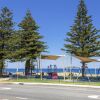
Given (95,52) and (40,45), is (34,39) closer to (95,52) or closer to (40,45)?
(40,45)

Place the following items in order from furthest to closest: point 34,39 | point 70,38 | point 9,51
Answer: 1. point 70,38
2. point 34,39
3. point 9,51

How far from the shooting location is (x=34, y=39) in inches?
2053

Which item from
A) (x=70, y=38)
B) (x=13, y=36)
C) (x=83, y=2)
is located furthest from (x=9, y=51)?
(x=83, y=2)

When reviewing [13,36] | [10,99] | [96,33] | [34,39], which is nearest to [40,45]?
[34,39]

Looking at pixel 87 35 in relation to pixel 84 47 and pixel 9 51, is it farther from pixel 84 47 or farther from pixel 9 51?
pixel 9 51

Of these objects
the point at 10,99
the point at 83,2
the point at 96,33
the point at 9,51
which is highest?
the point at 83,2

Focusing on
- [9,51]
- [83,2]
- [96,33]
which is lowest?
[9,51]

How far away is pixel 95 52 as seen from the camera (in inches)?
2146

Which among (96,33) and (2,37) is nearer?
(2,37)

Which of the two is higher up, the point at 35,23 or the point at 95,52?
the point at 35,23

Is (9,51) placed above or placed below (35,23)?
below

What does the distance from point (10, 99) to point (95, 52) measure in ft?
123

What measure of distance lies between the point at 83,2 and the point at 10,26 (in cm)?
1390

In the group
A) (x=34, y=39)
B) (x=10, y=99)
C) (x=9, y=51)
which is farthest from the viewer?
(x=34, y=39)
